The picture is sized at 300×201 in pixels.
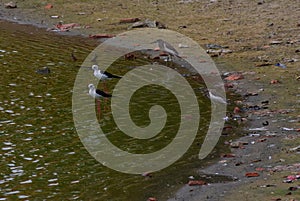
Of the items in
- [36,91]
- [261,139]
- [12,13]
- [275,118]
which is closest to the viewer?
[261,139]

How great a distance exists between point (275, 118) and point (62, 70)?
25.6ft

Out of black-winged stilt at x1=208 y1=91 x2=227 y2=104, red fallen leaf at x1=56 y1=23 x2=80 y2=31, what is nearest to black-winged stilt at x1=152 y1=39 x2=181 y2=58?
black-winged stilt at x1=208 y1=91 x2=227 y2=104

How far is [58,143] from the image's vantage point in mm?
13359

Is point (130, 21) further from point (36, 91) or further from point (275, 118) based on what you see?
point (275, 118)

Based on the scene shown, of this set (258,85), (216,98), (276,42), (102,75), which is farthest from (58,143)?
(276,42)

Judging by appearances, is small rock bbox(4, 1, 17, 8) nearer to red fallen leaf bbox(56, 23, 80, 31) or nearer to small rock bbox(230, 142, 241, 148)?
red fallen leaf bbox(56, 23, 80, 31)

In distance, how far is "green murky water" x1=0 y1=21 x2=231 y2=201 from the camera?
11023 millimetres

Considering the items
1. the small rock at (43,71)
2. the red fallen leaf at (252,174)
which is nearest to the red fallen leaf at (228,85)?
the small rock at (43,71)

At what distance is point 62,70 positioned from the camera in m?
19.9

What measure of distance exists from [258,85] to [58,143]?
6.33m

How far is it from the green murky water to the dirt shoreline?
86cm

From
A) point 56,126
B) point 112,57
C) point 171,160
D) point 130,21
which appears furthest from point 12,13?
point 171,160

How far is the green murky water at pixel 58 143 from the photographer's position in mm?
11023

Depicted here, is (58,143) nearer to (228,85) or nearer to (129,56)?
(228,85)
